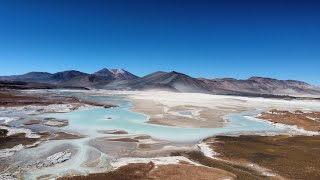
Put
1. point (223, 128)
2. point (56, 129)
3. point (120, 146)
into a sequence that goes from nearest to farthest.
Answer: point (120, 146) < point (56, 129) < point (223, 128)

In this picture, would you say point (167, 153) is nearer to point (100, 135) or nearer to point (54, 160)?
point (54, 160)

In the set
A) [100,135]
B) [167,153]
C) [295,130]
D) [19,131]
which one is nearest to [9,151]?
[19,131]

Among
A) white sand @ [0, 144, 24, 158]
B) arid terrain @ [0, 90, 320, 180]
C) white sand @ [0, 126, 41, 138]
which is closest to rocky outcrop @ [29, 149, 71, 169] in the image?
arid terrain @ [0, 90, 320, 180]

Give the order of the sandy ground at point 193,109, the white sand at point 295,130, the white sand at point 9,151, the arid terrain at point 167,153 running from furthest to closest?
the sandy ground at point 193,109 < the white sand at point 295,130 < the white sand at point 9,151 < the arid terrain at point 167,153

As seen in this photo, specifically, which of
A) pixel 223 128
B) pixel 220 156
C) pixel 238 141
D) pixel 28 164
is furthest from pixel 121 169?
pixel 223 128

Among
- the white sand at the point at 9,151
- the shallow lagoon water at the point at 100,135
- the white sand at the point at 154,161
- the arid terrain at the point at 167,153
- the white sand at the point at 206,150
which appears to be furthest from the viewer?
the white sand at the point at 206,150

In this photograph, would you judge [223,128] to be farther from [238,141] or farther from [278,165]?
[278,165]

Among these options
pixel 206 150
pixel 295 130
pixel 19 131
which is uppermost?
pixel 295 130

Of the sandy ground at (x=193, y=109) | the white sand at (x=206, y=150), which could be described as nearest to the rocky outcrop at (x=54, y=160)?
the white sand at (x=206, y=150)

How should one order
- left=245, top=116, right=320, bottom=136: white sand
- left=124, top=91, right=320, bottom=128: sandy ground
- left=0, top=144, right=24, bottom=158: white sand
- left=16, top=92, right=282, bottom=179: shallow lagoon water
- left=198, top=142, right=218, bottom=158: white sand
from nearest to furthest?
left=16, top=92, right=282, bottom=179: shallow lagoon water → left=0, top=144, right=24, bottom=158: white sand → left=198, top=142, right=218, bottom=158: white sand → left=245, top=116, right=320, bottom=136: white sand → left=124, top=91, right=320, bottom=128: sandy ground

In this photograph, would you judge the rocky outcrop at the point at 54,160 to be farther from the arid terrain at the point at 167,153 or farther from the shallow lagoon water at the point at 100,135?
the shallow lagoon water at the point at 100,135

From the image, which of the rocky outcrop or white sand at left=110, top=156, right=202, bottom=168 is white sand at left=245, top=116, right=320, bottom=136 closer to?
white sand at left=110, top=156, right=202, bottom=168
